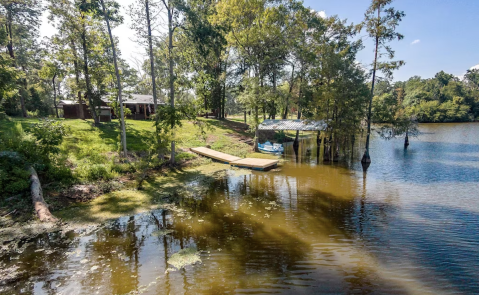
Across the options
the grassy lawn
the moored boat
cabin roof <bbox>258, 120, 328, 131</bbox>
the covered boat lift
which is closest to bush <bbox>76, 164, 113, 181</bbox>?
the grassy lawn

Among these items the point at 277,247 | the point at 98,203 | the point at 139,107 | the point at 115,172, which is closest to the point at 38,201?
the point at 98,203

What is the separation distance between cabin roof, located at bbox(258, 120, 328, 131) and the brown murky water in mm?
11475

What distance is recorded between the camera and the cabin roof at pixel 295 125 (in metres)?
22.8

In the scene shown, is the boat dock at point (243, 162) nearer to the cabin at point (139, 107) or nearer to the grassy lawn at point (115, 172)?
the grassy lawn at point (115, 172)

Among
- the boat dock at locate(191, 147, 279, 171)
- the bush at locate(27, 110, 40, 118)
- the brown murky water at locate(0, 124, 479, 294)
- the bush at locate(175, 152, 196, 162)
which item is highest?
the bush at locate(27, 110, 40, 118)

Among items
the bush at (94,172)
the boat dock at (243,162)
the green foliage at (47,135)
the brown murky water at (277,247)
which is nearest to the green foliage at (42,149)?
the green foliage at (47,135)

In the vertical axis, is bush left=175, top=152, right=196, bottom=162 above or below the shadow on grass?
above

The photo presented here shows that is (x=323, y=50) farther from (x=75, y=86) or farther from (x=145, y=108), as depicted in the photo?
(x=145, y=108)

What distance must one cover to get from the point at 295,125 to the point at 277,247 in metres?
20.8

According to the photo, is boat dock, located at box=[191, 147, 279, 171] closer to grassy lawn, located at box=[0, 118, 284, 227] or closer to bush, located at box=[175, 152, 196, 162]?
grassy lawn, located at box=[0, 118, 284, 227]

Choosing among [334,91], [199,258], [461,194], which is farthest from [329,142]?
[199,258]

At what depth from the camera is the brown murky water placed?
5203mm

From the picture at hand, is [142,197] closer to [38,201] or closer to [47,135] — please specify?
[38,201]

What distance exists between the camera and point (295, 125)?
25.9m
